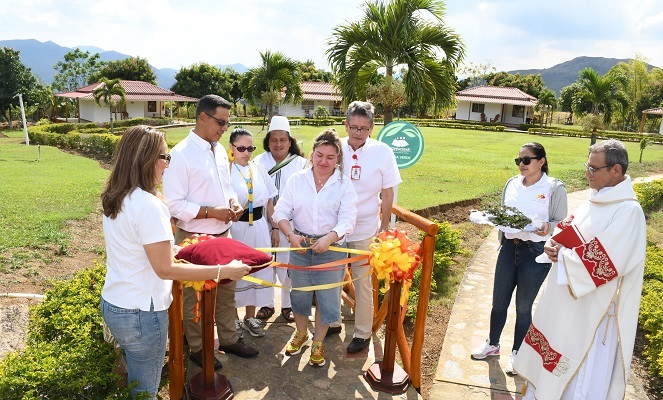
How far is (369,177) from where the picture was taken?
14.4ft

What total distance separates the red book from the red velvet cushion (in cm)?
198

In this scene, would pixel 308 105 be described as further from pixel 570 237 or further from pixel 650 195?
pixel 570 237

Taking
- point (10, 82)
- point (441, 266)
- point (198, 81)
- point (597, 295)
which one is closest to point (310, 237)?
point (597, 295)

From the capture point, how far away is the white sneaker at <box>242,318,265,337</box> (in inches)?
186

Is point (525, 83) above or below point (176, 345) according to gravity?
above

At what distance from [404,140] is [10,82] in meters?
41.9

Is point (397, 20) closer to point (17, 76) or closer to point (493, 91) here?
point (17, 76)

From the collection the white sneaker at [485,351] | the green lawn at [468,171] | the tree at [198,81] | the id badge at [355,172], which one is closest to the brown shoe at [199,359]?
the id badge at [355,172]

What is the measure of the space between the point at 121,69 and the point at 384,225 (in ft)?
184

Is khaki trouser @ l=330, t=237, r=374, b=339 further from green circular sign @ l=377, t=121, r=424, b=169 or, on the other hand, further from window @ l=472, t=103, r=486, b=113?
window @ l=472, t=103, r=486, b=113

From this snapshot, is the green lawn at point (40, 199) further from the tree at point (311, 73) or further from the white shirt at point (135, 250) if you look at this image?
the tree at point (311, 73)

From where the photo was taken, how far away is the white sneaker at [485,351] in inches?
175

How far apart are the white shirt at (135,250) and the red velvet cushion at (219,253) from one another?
39cm

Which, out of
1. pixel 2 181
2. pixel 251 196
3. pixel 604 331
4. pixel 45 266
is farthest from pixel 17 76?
pixel 604 331
